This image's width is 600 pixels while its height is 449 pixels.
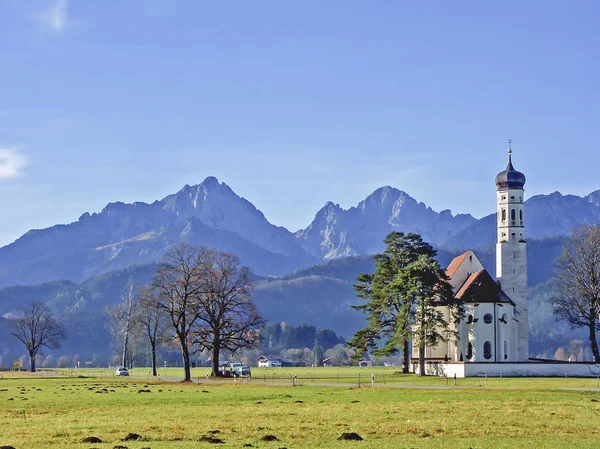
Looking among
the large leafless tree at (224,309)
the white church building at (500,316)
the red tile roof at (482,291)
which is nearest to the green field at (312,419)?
the white church building at (500,316)

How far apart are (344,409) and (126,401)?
14.4 metres

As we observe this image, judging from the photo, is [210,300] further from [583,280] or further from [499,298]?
[583,280]

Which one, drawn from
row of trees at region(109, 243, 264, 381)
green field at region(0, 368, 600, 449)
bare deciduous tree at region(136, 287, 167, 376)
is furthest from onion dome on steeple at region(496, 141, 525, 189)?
green field at region(0, 368, 600, 449)

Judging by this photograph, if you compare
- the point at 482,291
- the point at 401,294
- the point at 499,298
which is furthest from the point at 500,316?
the point at 401,294

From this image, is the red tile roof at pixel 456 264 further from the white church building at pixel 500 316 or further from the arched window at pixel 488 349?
the arched window at pixel 488 349

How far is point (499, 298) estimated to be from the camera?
10669 cm

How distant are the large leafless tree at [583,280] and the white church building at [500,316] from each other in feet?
19.5

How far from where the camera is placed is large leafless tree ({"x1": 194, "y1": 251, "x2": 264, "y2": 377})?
98.4 m

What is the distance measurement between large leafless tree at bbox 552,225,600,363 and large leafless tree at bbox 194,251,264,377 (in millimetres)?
32325

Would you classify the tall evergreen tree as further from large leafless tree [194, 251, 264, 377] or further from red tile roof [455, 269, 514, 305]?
large leafless tree [194, 251, 264, 377]

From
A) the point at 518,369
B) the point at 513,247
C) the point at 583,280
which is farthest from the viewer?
the point at 513,247

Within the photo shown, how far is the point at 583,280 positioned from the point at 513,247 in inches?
672

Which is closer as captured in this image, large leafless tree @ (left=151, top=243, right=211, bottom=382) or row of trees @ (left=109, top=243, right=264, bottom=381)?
large leafless tree @ (left=151, top=243, right=211, bottom=382)

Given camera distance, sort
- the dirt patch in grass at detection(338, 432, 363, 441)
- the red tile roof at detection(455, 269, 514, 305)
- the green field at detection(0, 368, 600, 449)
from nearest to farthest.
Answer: the green field at detection(0, 368, 600, 449) → the dirt patch in grass at detection(338, 432, 363, 441) → the red tile roof at detection(455, 269, 514, 305)
